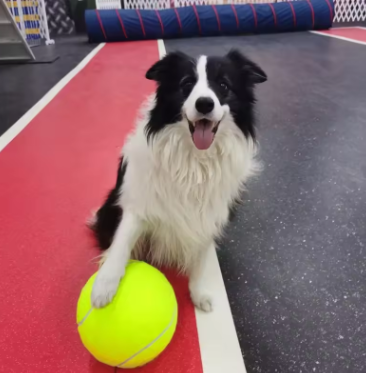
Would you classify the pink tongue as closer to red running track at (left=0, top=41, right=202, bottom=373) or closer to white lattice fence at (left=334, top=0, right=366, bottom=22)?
red running track at (left=0, top=41, right=202, bottom=373)

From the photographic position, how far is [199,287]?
1724 millimetres

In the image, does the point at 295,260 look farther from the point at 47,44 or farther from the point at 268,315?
the point at 47,44

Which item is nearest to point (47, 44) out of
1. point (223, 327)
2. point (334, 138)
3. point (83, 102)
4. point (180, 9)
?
point (180, 9)

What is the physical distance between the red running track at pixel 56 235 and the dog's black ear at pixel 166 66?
0.93m

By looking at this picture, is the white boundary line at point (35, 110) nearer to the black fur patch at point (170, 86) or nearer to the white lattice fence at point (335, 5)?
the black fur patch at point (170, 86)

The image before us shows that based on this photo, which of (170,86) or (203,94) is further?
(170,86)

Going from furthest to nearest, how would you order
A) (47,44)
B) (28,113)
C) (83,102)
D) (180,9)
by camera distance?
1. (180,9)
2. (47,44)
3. (83,102)
4. (28,113)

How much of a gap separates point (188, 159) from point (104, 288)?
0.62m

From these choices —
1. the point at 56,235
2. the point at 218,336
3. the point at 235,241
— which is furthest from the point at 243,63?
the point at 56,235

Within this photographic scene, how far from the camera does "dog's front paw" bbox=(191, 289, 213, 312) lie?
1680mm

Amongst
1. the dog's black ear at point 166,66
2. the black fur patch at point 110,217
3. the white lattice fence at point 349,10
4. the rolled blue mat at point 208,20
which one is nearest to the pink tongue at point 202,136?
the dog's black ear at point 166,66

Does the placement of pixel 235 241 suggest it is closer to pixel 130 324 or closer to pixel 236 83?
pixel 236 83

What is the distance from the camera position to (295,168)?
115 inches

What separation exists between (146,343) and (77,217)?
1.14 metres
